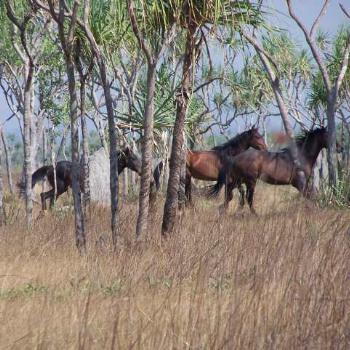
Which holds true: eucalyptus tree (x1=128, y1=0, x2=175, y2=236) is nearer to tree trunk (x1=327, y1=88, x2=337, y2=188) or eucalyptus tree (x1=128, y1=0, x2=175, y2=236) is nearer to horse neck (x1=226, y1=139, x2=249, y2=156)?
tree trunk (x1=327, y1=88, x2=337, y2=188)

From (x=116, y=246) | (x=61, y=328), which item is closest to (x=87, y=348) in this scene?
(x=61, y=328)

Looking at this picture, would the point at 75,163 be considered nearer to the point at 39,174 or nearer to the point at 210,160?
the point at 210,160

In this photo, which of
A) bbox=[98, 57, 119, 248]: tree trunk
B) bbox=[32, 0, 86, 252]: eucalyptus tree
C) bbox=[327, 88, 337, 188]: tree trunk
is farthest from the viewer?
bbox=[327, 88, 337, 188]: tree trunk

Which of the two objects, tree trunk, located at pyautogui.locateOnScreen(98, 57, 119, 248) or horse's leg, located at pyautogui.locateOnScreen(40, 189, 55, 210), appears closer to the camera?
tree trunk, located at pyautogui.locateOnScreen(98, 57, 119, 248)

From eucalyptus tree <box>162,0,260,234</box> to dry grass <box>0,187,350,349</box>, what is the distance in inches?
24.6

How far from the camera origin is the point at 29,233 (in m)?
11.2

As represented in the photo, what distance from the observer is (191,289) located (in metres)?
6.22

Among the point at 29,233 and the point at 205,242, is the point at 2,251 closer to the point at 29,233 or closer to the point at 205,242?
the point at 29,233

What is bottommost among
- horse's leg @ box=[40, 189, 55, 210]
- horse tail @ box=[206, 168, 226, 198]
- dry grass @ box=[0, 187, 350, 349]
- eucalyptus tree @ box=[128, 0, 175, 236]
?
horse's leg @ box=[40, 189, 55, 210]

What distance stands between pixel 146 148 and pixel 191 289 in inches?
173

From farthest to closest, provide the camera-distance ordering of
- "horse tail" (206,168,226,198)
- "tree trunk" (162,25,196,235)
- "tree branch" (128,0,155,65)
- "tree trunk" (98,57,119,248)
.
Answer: "horse tail" (206,168,226,198), "tree trunk" (162,25,196,235), "tree trunk" (98,57,119,248), "tree branch" (128,0,155,65)

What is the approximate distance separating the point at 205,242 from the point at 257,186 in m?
14.0

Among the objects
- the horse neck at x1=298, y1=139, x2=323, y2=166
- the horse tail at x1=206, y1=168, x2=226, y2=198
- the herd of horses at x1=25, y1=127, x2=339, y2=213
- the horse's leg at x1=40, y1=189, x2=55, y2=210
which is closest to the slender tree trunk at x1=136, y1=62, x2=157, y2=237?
the herd of horses at x1=25, y1=127, x2=339, y2=213

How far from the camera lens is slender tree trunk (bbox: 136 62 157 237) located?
404 inches
